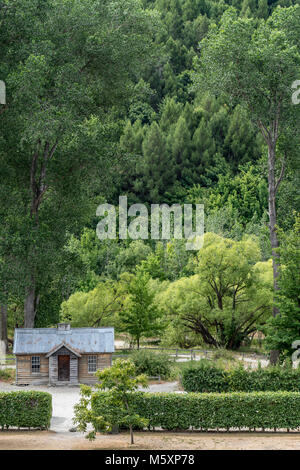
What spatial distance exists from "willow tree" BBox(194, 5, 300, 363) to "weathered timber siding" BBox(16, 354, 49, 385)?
42.0ft

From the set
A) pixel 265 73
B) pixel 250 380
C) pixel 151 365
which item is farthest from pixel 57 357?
pixel 265 73

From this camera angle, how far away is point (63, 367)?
34219 millimetres

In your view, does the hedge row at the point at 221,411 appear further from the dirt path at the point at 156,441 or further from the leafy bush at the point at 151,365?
the leafy bush at the point at 151,365

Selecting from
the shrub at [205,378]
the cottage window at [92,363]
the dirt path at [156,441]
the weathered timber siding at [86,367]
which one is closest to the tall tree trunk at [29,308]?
the weathered timber siding at [86,367]

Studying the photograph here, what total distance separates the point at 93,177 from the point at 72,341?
9523mm

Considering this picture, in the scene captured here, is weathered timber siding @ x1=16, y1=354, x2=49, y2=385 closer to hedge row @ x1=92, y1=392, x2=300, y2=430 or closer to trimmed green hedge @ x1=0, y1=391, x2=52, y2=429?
trimmed green hedge @ x1=0, y1=391, x2=52, y2=429

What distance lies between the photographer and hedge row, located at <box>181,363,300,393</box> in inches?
993

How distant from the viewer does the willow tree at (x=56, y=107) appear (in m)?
28.7

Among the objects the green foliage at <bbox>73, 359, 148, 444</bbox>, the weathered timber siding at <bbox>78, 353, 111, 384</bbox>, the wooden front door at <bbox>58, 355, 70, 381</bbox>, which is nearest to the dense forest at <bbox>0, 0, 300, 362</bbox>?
the wooden front door at <bbox>58, 355, 70, 381</bbox>

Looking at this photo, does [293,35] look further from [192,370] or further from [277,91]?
[192,370]

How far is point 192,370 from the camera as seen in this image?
2730cm

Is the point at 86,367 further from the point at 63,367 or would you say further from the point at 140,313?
the point at 140,313

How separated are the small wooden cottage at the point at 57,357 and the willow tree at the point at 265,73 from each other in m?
10.1

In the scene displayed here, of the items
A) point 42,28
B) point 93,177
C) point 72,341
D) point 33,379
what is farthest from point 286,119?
point 33,379
